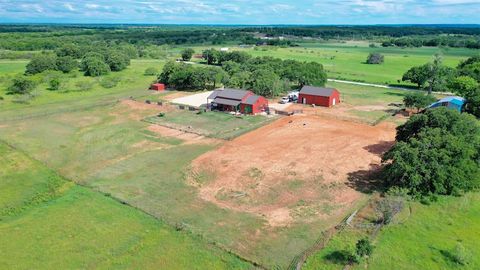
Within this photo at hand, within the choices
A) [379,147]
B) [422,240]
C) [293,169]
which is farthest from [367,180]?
[422,240]

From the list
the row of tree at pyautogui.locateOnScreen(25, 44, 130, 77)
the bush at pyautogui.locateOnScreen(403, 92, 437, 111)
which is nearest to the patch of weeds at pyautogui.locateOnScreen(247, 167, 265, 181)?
the bush at pyautogui.locateOnScreen(403, 92, 437, 111)

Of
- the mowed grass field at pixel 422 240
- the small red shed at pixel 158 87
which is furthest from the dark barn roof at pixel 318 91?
the mowed grass field at pixel 422 240

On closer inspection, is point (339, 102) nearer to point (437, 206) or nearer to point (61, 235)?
point (437, 206)

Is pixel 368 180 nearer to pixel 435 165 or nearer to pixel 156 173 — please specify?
pixel 435 165

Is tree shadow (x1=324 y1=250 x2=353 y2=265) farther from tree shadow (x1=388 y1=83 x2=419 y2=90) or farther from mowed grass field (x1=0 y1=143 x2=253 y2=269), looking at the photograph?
tree shadow (x1=388 y1=83 x2=419 y2=90)

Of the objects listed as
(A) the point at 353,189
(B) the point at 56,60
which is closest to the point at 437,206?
(A) the point at 353,189

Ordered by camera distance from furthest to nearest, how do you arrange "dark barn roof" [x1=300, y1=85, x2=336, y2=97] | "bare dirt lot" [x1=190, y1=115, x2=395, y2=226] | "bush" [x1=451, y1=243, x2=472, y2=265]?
"dark barn roof" [x1=300, y1=85, x2=336, y2=97] → "bare dirt lot" [x1=190, y1=115, x2=395, y2=226] → "bush" [x1=451, y1=243, x2=472, y2=265]
